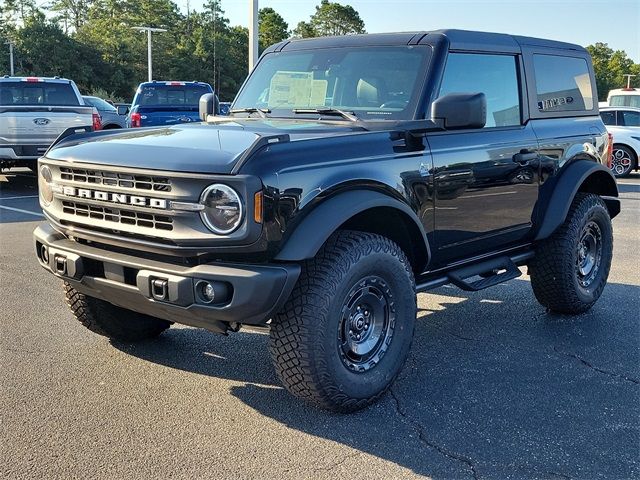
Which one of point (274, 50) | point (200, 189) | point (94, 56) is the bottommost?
point (200, 189)

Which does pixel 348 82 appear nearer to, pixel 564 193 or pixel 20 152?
pixel 564 193

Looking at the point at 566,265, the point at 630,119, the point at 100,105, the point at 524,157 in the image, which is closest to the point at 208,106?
the point at 524,157

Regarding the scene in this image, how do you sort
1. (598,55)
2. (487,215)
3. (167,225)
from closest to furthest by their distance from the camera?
(167,225) → (487,215) → (598,55)

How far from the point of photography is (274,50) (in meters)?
4.98

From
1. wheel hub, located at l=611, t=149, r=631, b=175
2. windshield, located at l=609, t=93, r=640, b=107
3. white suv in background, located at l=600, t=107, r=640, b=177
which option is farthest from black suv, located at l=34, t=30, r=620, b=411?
windshield, located at l=609, t=93, r=640, b=107

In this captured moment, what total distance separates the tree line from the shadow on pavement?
139 ft

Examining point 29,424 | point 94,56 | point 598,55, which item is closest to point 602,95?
point 598,55

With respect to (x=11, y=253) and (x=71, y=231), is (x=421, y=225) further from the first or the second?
(x=11, y=253)

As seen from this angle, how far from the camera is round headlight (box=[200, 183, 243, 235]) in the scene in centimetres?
293

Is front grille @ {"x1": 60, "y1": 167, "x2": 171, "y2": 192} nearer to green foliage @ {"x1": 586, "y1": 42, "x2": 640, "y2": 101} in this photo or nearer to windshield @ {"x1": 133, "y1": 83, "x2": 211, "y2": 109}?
windshield @ {"x1": 133, "y1": 83, "x2": 211, "y2": 109}

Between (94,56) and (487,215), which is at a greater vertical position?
(94,56)

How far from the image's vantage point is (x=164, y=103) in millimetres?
14461

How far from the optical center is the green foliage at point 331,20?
57247mm

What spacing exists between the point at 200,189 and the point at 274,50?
2.33 metres
